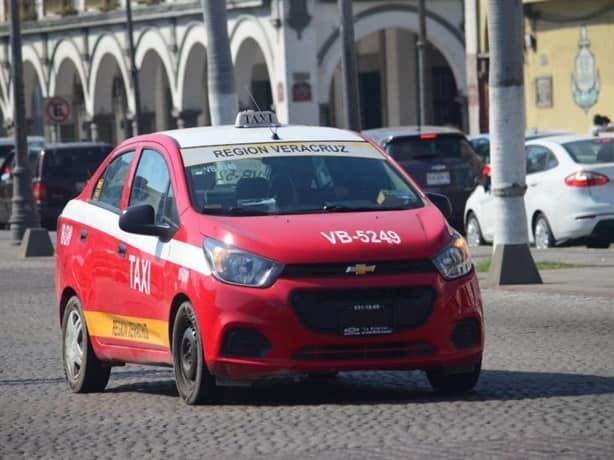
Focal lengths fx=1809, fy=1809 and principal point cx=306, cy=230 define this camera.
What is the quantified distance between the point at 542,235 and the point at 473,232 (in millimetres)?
2333

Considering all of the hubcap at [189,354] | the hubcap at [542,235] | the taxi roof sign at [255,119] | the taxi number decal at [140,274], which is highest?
the taxi roof sign at [255,119]

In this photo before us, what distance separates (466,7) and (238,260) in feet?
124

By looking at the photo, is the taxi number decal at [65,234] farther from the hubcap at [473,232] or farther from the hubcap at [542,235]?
the hubcap at [473,232]

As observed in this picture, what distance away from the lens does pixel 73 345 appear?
1195 cm

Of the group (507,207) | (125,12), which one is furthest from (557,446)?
(125,12)

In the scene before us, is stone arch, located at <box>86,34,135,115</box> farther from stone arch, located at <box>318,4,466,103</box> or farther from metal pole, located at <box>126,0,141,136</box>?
stone arch, located at <box>318,4,466,103</box>

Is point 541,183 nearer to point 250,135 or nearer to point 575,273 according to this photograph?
point 575,273

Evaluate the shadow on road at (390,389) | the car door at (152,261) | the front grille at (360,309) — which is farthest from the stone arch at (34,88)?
the front grille at (360,309)

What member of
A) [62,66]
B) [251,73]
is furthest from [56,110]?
[62,66]

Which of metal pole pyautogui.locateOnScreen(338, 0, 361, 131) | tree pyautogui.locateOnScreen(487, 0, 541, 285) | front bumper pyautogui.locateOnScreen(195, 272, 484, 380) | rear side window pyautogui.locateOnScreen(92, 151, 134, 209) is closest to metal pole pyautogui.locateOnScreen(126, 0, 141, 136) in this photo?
metal pole pyautogui.locateOnScreen(338, 0, 361, 131)

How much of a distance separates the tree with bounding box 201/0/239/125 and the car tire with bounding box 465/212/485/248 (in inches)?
149

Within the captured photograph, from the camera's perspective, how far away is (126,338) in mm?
11070

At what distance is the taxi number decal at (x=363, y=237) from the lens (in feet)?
32.5

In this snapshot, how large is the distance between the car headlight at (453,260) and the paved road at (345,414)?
72 cm
